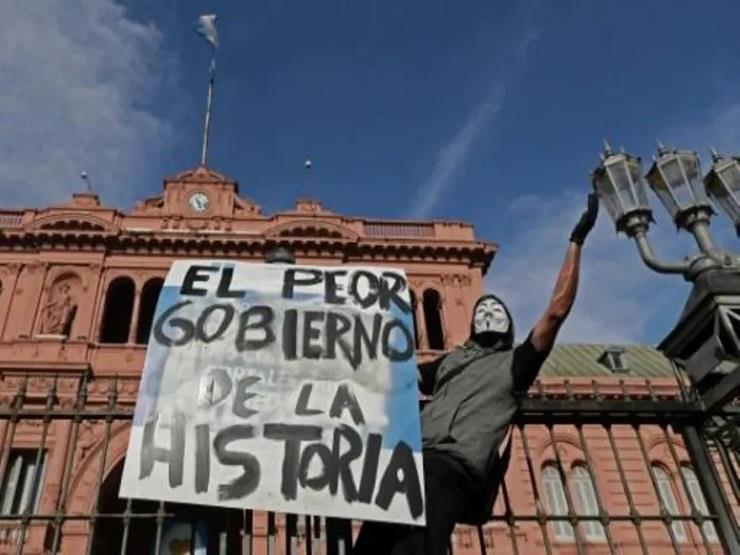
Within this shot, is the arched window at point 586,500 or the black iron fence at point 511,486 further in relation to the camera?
the arched window at point 586,500

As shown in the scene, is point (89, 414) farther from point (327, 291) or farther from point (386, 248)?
point (386, 248)

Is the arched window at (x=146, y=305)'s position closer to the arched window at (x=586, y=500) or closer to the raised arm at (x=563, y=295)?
the arched window at (x=586, y=500)

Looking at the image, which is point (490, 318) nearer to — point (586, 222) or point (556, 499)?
point (586, 222)

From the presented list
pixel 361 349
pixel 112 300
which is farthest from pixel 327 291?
pixel 112 300

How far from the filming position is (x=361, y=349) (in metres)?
3.56

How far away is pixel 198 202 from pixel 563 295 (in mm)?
19776

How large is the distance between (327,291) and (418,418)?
1044 mm

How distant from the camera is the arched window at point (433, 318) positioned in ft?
67.5

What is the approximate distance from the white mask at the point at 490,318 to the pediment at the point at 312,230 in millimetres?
17203

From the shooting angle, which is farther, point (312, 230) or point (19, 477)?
point (312, 230)

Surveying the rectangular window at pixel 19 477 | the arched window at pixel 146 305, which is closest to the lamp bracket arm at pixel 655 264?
the rectangular window at pixel 19 477

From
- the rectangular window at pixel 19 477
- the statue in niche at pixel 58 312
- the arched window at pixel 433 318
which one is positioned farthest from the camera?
the arched window at pixel 433 318

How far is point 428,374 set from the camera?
3.69 metres

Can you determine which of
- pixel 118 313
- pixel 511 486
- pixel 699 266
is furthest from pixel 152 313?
pixel 699 266
